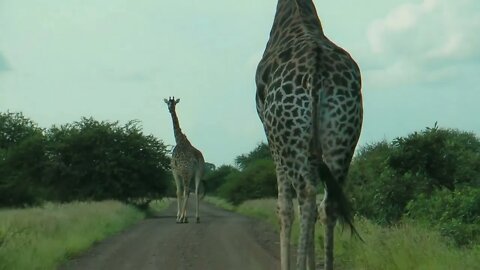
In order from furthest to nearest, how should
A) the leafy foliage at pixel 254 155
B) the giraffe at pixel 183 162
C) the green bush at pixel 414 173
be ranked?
the leafy foliage at pixel 254 155 < the giraffe at pixel 183 162 < the green bush at pixel 414 173

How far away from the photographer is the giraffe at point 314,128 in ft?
26.0

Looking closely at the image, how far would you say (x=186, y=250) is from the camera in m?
15.8

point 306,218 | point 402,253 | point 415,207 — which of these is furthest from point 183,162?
point 306,218

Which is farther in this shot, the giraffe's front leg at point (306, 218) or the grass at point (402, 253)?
the grass at point (402, 253)

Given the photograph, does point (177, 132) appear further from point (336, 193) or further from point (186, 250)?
point (336, 193)

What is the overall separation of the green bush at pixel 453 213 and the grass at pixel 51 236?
653 centimetres

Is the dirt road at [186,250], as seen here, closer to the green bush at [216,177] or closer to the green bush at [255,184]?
the green bush at [255,184]

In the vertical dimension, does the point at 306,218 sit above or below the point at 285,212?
below

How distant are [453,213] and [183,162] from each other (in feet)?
48.7

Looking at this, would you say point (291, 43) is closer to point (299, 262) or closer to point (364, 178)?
point (299, 262)

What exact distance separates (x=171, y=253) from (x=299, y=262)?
7.52 meters

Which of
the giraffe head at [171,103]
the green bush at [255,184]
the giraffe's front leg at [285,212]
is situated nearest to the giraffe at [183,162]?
the giraffe head at [171,103]

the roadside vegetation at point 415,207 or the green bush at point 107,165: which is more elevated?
the green bush at point 107,165

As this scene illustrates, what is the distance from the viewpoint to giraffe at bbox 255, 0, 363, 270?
7.93 meters
